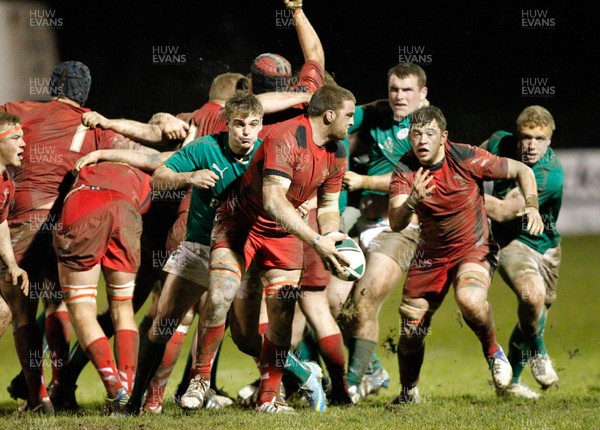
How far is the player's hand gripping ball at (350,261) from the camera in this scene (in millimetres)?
6207

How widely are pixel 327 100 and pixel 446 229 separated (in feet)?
4.52

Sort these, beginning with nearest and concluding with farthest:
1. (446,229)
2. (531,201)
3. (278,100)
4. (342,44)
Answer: (531,201)
(446,229)
(278,100)
(342,44)

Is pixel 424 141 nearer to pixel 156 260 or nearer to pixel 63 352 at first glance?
pixel 156 260

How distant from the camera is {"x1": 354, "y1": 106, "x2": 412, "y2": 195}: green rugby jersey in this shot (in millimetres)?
8383

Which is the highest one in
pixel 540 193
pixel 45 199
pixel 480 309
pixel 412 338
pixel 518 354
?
pixel 45 199

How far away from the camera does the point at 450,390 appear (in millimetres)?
8609

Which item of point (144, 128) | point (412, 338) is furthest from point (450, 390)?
point (144, 128)

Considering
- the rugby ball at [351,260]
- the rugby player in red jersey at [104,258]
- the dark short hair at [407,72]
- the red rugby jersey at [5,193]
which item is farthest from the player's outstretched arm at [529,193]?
the red rugby jersey at [5,193]

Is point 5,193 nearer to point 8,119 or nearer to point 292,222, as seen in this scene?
point 8,119

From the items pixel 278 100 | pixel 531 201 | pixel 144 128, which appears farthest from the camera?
pixel 278 100

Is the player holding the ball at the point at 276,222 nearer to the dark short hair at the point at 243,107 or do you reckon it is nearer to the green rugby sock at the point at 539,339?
the dark short hair at the point at 243,107

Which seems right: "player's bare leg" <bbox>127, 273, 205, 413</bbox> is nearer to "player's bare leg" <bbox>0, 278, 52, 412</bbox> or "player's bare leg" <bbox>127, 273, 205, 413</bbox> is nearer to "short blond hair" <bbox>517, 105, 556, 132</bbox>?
"player's bare leg" <bbox>0, 278, 52, 412</bbox>

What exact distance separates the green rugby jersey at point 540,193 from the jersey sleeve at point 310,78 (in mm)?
1484

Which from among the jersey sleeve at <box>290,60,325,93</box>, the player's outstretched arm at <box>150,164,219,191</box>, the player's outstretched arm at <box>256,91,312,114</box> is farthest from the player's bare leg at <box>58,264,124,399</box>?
the jersey sleeve at <box>290,60,325,93</box>
